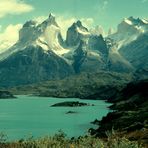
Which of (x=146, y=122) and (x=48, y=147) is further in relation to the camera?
(x=146, y=122)

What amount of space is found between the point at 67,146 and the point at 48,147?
11.9ft

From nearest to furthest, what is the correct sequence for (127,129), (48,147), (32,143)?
1. (48,147)
2. (32,143)
3. (127,129)

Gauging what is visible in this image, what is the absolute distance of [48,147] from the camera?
91.2 m

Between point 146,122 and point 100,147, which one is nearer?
point 100,147

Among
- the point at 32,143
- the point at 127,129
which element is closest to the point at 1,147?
the point at 32,143

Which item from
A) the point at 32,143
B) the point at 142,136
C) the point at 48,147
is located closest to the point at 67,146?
the point at 48,147

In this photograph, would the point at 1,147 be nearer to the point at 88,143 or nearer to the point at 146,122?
the point at 88,143

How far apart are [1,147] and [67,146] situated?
3254 cm

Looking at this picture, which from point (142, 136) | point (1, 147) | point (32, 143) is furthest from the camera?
point (142, 136)

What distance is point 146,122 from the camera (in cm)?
19375

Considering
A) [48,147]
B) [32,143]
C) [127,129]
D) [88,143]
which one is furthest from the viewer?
[127,129]

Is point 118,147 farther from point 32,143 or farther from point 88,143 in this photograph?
point 32,143

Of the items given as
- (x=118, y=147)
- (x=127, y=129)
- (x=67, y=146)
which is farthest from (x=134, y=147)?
(x=127, y=129)

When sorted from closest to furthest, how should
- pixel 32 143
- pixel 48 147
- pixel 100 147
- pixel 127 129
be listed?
pixel 100 147 < pixel 48 147 < pixel 32 143 < pixel 127 129
